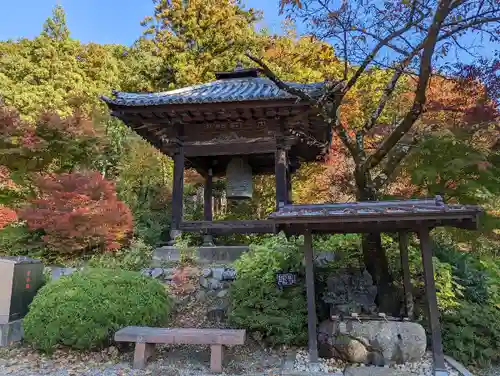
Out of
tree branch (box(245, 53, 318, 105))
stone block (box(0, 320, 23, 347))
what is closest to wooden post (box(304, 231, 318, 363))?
tree branch (box(245, 53, 318, 105))

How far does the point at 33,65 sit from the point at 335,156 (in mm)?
14347

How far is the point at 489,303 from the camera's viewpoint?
182 inches

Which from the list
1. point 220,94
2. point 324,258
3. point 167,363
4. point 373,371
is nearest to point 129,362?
point 167,363

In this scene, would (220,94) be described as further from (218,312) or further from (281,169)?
(218,312)

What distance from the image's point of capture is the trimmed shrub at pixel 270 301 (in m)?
4.21

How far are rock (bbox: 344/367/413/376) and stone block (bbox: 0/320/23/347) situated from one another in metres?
4.16

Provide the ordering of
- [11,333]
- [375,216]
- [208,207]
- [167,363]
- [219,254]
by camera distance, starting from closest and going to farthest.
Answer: [375,216] → [167,363] → [11,333] → [219,254] → [208,207]

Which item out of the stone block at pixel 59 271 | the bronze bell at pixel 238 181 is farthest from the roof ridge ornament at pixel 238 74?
the stone block at pixel 59 271

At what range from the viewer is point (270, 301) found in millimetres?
4359

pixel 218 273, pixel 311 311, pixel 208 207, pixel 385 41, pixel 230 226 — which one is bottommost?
pixel 311 311

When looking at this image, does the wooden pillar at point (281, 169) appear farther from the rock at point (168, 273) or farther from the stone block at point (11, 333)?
the stone block at point (11, 333)

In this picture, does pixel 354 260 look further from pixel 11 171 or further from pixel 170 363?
pixel 11 171

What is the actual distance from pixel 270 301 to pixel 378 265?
157 cm

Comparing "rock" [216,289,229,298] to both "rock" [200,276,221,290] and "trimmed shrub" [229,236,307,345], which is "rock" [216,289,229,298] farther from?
"trimmed shrub" [229,236,307,345]
